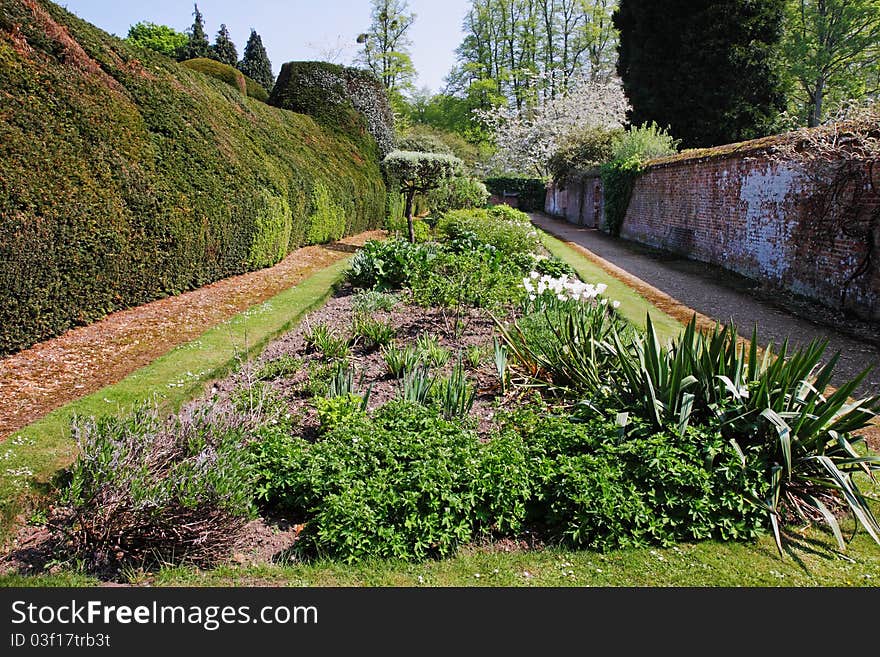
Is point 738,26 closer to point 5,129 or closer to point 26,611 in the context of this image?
point 5,129

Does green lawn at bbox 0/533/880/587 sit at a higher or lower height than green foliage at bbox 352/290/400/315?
lower

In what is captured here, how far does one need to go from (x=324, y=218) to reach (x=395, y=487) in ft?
40.6

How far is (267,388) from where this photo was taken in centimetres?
464

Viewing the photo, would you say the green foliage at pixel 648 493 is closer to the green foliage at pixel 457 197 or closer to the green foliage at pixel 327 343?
the green foliage at pixel 327 343

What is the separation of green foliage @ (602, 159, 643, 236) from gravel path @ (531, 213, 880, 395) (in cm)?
445

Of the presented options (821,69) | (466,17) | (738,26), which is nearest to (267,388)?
(738,26)

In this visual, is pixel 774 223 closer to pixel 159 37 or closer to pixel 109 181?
pixel 109 181

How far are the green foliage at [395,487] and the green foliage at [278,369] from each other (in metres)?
1.77

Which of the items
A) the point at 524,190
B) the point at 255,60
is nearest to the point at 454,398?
the point at 524,190

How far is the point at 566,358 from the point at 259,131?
1026cm

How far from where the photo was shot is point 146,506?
276 centimetres

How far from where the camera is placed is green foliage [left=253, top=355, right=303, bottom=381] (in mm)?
5098

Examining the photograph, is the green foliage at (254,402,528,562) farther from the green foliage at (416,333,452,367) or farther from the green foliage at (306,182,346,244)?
the green foliage at (306,182,346,244)

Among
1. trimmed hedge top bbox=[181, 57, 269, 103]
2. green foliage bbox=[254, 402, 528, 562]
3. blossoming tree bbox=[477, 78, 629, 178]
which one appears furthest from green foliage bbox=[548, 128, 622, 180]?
green foliage bbox=[254, 402, 528, 562]
